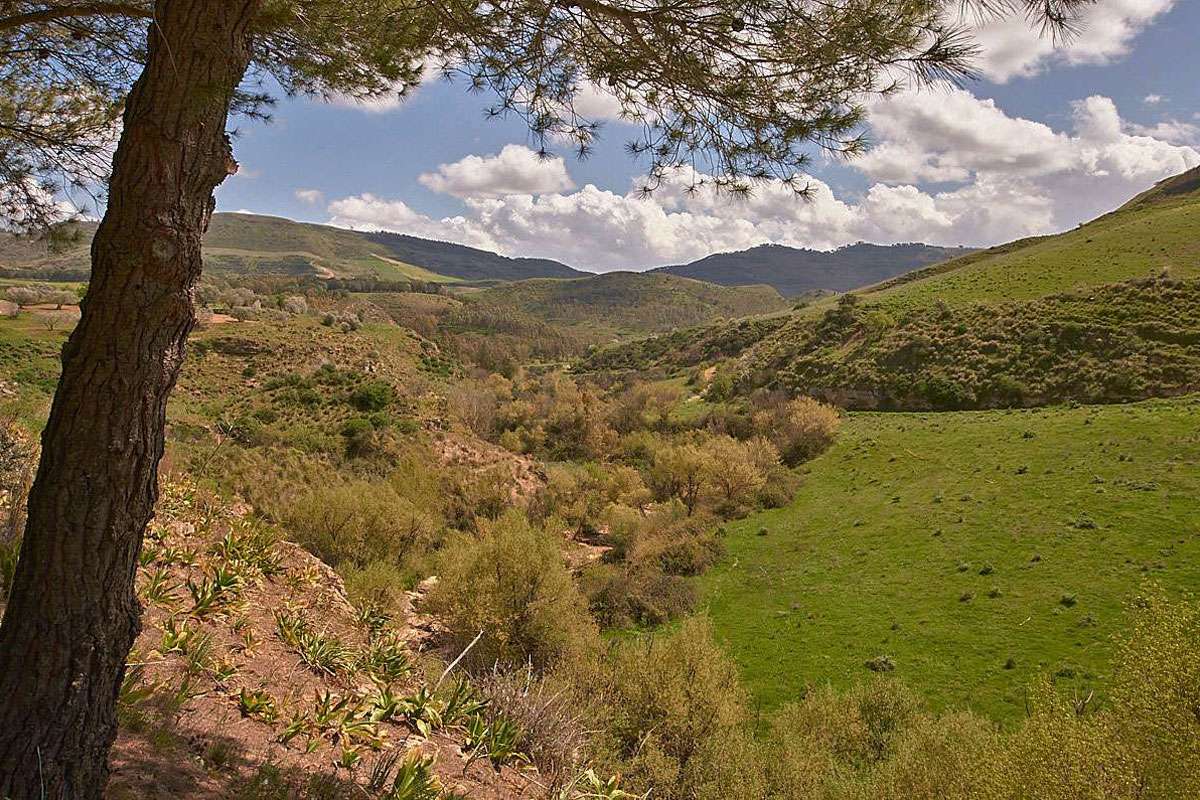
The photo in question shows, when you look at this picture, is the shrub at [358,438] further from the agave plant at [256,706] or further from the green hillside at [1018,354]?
the green hillside at [1018,354]

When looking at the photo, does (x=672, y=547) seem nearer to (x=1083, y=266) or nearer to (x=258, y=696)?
(x=258, y=696)

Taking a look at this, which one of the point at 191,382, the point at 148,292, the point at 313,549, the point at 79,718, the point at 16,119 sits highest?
the point at 16,119

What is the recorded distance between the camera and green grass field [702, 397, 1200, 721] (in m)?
18.6

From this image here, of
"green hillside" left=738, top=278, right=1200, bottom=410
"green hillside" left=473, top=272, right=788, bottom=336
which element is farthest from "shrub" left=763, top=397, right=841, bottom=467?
A: "green hillside" left=473, top=272, right=788, bottom=336

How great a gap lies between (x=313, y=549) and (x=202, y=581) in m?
10.4

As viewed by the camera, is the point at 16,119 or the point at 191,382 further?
the point at 191,382

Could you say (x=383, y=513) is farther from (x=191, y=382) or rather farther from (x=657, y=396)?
(x=657, y=396)

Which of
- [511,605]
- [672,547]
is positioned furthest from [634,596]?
[511,605]

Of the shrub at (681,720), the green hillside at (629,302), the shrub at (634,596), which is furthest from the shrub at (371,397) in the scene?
the green hillside at (629,302)

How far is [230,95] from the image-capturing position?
2.87 metres

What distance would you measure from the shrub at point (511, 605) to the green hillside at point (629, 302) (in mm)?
137227

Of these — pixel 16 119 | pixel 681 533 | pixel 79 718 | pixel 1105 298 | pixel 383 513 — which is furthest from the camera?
pixel 1105 298

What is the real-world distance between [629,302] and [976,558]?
16150 cm

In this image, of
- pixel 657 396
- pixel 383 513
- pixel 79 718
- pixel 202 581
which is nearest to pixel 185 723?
pixel 79 718
